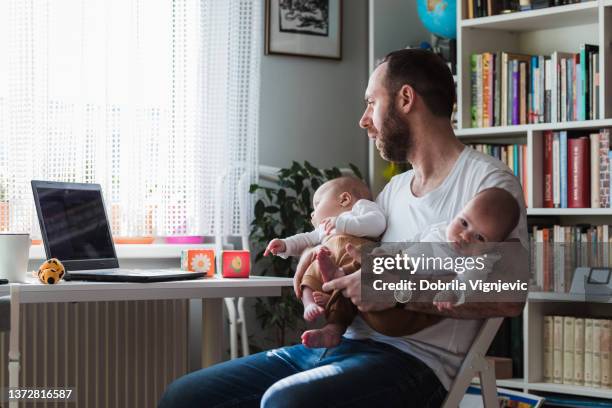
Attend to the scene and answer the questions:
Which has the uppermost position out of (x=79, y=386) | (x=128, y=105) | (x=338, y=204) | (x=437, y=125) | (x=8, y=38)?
(x=8, y=38)

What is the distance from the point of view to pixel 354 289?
1.57 m

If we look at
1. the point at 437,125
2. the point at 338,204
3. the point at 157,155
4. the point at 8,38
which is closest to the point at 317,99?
the point at 157,155

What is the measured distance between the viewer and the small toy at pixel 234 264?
2568mm

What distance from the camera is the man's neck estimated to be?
1651mm

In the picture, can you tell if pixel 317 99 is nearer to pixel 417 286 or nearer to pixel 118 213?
pixel 118 213

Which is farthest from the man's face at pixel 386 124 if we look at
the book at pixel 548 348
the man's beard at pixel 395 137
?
the book at pixel 548 348

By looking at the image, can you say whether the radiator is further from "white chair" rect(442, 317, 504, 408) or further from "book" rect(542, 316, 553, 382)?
"white chair" rect(442, 317, 504, 408)

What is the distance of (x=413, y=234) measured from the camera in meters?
1.64

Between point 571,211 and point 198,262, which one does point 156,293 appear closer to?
point 198,262

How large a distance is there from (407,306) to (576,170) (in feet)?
5.55

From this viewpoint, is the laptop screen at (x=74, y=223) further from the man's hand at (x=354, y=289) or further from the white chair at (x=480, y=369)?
the white chair at (x=480, y=369)

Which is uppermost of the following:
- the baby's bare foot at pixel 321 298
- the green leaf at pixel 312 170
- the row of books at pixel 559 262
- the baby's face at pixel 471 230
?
the green leaf at pixel 312 170

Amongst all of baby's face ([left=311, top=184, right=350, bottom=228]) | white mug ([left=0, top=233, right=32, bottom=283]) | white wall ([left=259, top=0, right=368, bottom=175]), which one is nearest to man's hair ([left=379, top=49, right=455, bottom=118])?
baby's face ([left=311, top=184, right=350, bottom=228])

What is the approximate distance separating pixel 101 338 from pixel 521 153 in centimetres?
155
